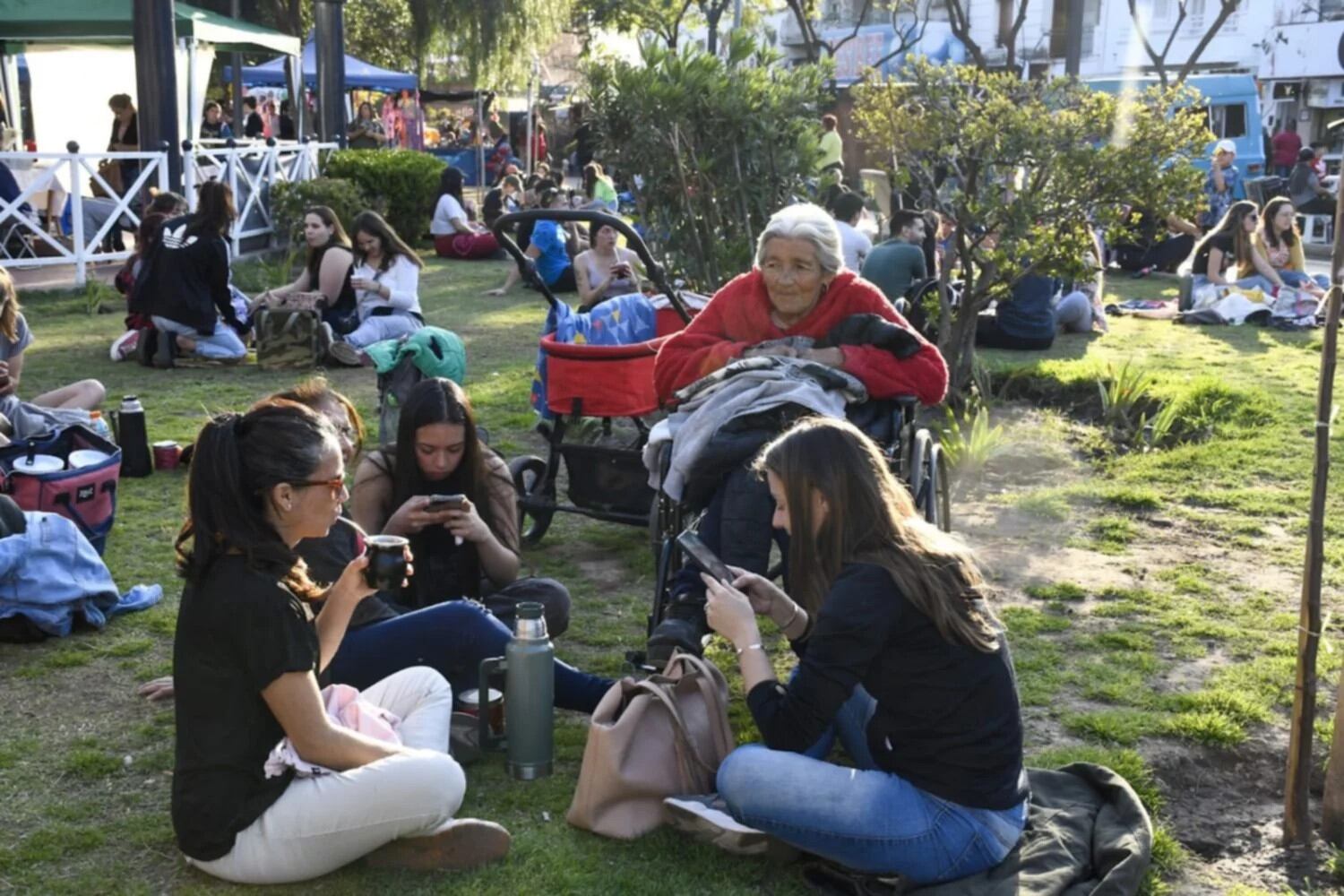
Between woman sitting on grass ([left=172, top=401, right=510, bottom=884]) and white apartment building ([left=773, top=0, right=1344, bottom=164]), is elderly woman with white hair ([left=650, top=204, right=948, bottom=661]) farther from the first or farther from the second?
white apartment building ([left=773, top=0, right=1344, bottom=164])

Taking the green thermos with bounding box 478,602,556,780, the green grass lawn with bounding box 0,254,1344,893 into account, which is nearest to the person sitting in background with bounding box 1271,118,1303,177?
the green grass lawn with bounding box 0,254,1344,893

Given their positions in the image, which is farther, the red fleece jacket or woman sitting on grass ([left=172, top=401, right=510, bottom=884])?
the red fleece jacket

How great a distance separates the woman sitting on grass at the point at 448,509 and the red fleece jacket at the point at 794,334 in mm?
881

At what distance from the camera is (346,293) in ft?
33.4

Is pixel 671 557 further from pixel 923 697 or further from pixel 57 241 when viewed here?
pixel 57 241

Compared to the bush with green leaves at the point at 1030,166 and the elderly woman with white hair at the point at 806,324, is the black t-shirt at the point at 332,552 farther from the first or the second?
the bush with green leaves at the point at 1030,166

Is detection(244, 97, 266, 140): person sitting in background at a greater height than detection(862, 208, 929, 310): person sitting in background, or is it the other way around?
detection(244, 97, 266, 140): person sitting in background

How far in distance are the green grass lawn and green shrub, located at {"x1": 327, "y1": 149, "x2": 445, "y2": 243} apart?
7.16m

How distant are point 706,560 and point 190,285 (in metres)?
7.23

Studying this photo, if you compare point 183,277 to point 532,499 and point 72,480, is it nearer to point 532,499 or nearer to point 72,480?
point 72,480

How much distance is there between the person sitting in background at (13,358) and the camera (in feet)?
20.9

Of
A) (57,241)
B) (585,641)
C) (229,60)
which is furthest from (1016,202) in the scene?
(229,60)

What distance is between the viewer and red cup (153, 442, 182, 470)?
7547mm

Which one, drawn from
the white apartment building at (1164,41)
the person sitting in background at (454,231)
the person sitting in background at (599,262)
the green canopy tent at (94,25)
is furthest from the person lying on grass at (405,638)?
the white apartment building at (1164,41)
